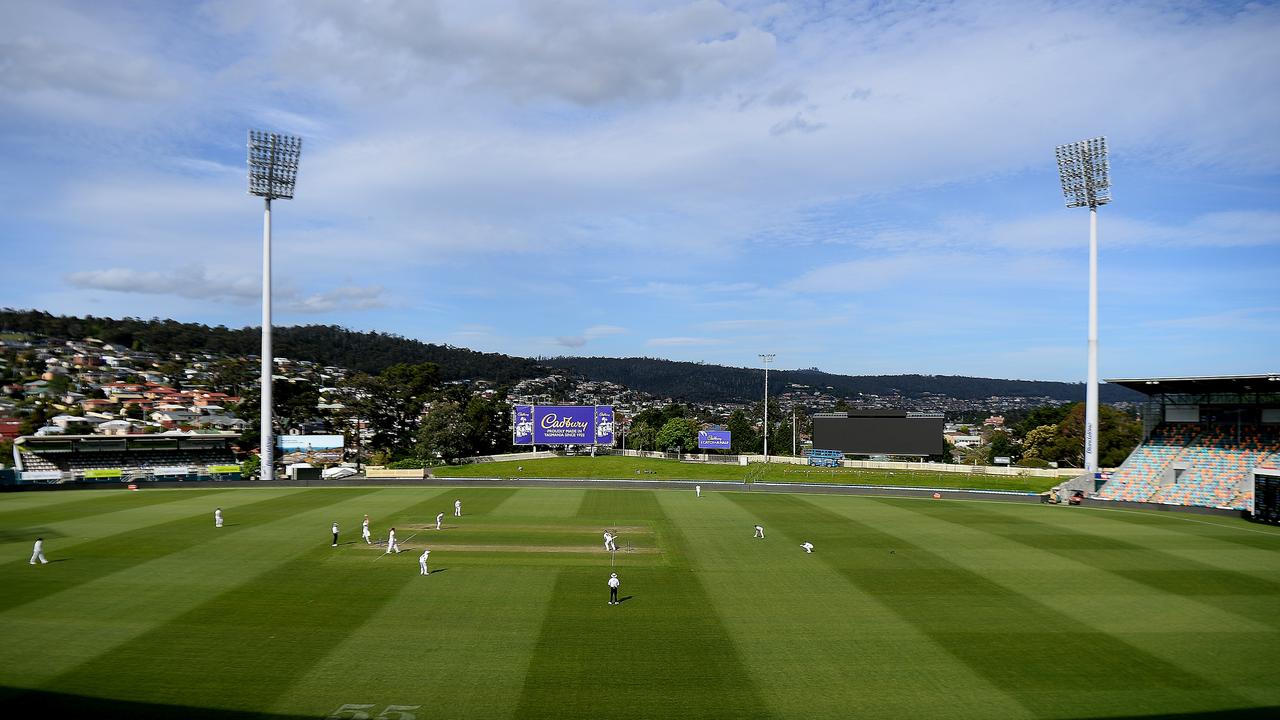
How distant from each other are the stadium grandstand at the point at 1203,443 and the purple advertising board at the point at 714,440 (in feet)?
148

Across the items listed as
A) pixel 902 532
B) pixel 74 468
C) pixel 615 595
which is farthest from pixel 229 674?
pixel 74 468

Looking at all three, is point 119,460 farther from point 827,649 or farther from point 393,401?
point 827,649

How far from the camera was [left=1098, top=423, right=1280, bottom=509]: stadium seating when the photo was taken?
174 feet

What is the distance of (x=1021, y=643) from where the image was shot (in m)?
22.1

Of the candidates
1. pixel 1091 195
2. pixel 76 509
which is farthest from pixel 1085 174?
pixel 76 509

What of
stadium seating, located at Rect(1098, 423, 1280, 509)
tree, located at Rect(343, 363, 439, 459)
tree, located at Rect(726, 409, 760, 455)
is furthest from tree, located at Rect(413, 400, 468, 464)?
stadium seating, located at Rect(1098, 423, 1280, 509)

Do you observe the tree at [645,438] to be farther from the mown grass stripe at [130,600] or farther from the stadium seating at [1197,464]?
the mown grass stripe at [130,600]

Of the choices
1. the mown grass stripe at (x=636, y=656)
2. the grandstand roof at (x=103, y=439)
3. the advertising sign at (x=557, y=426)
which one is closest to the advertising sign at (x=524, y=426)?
the advertising sign at (x=557, y=426)

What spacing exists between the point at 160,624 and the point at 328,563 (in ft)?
28.4

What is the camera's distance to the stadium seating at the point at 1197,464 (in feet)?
174

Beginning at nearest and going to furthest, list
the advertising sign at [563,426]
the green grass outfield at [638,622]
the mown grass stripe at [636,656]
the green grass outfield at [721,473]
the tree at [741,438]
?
the mown grass stripe at [636,656] → the green grass outfield at [638,622] → the green grass outfield at [721,473] → the advertising sign at [563,426] → the tree at [741,438]

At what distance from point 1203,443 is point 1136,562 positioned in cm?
3326

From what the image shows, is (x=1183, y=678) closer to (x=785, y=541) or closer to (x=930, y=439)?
(x=785, y=541)

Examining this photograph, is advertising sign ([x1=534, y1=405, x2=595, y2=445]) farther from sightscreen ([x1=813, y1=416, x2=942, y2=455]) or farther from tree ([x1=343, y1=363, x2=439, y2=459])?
sightscreen ([x1=813, y1=416, x2=942, y2=455])
